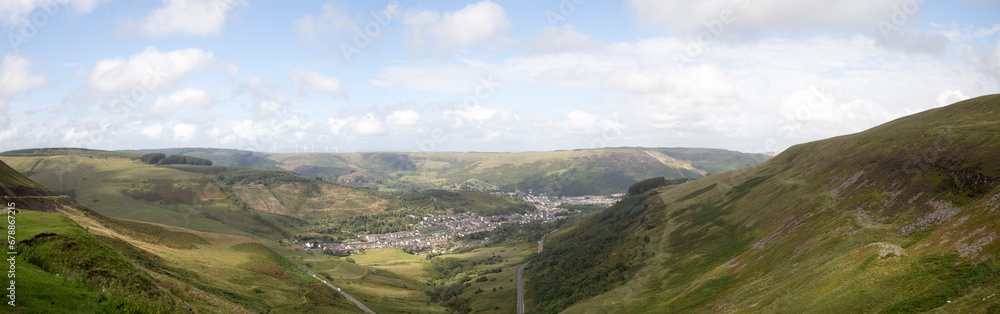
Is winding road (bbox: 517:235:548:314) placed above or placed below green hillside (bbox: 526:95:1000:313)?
below

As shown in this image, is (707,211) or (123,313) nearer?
(123,313)

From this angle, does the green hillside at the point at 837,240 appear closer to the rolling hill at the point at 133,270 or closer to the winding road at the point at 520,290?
the winding road at the point at 520,290

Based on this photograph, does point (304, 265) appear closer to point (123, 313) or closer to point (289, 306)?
point (289, 306)

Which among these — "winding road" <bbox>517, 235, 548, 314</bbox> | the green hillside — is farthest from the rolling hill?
the green hillside

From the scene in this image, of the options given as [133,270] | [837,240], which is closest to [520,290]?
[837,240]

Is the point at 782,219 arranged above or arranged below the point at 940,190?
below

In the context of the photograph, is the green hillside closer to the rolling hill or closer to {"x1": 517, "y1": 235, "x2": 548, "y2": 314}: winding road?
{"x1": 517, "y1": 235, "x2": 548, "y2": 314}: winding road

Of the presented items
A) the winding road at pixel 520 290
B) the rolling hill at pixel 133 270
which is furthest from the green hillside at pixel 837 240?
the rolling hill at pixel 133 270

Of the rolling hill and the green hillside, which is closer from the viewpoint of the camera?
the rolling hill

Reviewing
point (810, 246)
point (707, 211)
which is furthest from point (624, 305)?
point (707, 211)
